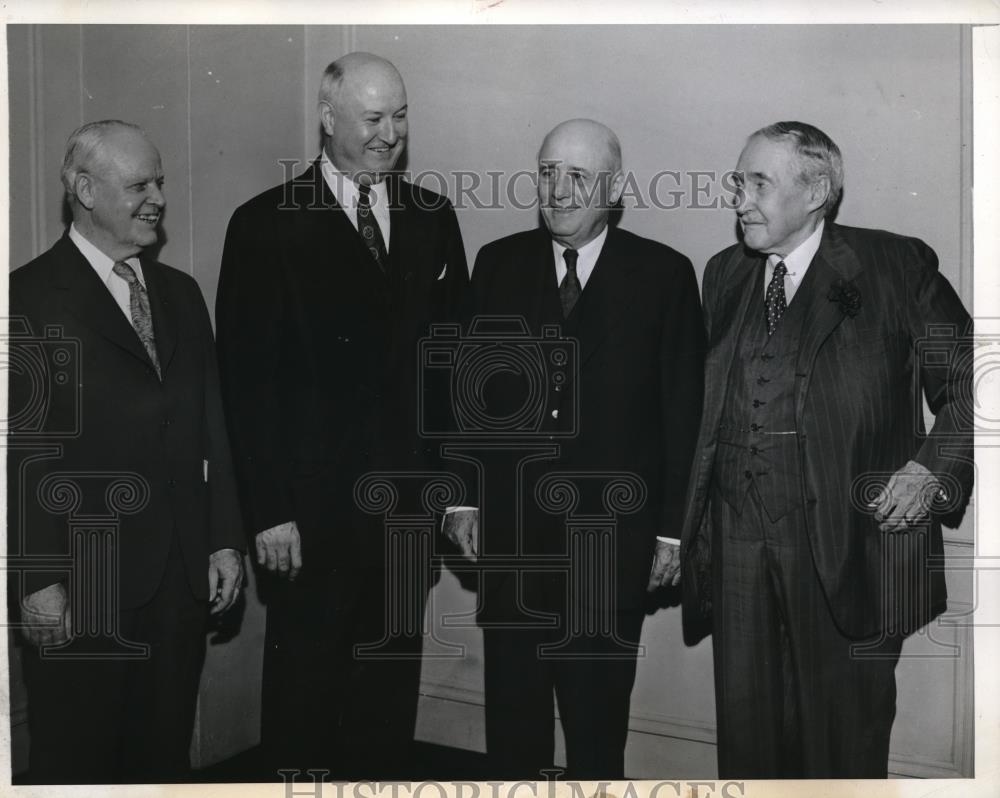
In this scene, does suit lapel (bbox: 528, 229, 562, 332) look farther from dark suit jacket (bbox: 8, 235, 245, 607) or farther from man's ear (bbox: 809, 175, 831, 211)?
dark suit jacket (bbox: 8, 235, 245, 607)

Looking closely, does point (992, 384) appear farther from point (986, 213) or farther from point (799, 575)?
point (799, 575)

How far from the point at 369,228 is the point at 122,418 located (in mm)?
899

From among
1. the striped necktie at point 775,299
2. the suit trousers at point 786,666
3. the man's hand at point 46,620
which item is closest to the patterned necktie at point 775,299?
the striped necktie at point 775,299

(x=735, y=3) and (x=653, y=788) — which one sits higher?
(x=735, y=3)

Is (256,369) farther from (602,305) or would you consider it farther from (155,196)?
(602,305)

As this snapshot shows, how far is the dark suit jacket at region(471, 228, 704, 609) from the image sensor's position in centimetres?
320

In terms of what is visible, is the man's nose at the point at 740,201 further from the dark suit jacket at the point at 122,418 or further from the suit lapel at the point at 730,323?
the dark suit jacket at the point at 122,418

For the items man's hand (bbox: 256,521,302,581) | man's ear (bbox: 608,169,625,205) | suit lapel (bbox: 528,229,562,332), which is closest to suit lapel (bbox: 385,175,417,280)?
suit lapel (bbox: 528,229,562,332)

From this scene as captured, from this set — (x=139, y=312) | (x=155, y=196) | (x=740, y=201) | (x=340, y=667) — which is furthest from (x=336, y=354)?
(x=740, y=201)

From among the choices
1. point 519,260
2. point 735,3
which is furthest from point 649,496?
point 735,3

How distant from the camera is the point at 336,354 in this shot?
10.5 ft

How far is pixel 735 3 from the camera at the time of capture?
3238mm

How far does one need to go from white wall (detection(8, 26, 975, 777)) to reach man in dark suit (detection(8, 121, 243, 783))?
0.10 meters

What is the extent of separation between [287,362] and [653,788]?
1.67 metres
